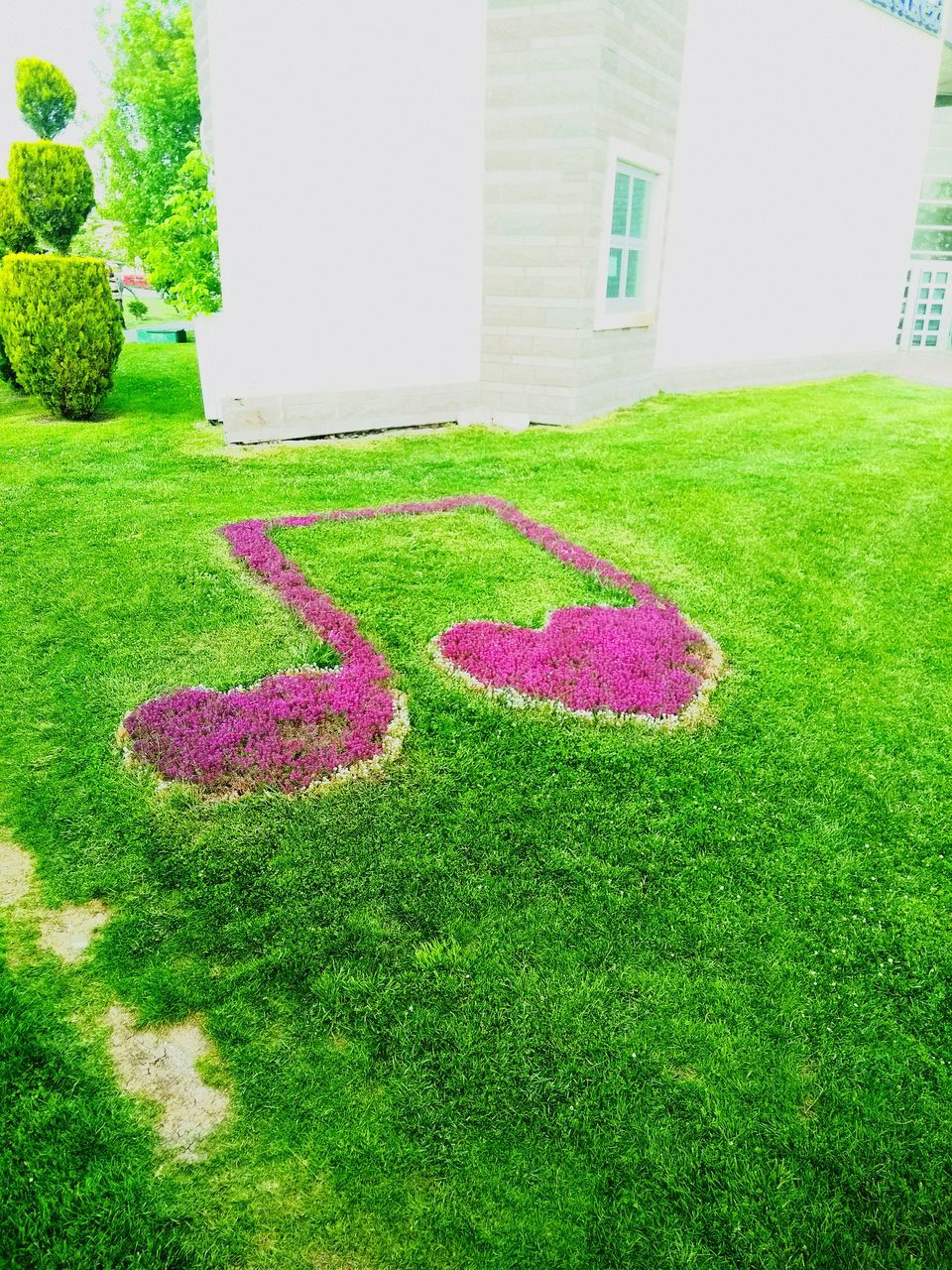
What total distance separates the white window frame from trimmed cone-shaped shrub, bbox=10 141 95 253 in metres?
8.46

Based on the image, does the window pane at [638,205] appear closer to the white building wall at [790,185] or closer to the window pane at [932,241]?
the white building wall at [790,185]

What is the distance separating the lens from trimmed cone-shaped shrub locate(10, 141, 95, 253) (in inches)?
507

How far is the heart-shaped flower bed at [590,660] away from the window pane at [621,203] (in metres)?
8.38

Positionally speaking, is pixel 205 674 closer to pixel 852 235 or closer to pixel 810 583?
pixel 810 583

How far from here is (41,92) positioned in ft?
56.3

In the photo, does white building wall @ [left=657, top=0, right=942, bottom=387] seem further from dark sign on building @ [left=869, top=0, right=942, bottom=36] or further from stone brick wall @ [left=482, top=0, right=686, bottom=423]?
stone brick wall @ [left=482, top=0, right=686, bottom=423]

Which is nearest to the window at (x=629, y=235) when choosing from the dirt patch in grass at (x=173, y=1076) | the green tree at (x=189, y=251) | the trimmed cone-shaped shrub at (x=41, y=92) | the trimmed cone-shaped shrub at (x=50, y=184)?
the green tree at (x=189, y=251)

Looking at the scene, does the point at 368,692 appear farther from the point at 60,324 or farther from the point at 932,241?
the point at 932,241

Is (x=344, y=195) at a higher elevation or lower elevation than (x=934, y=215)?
lower

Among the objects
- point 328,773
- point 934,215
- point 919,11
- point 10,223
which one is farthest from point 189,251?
point 934,215

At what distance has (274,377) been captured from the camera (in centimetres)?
1019

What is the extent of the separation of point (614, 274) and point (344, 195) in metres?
4.33

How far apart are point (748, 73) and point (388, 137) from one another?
7877mm

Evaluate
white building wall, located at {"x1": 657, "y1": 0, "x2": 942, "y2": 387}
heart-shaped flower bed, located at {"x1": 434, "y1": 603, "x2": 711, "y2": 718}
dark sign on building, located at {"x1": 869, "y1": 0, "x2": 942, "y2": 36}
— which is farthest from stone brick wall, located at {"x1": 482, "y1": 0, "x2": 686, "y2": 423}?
dark sign on building, located at {"x1": 869, "y1": 0, "x2": 942, "y2": 36}
